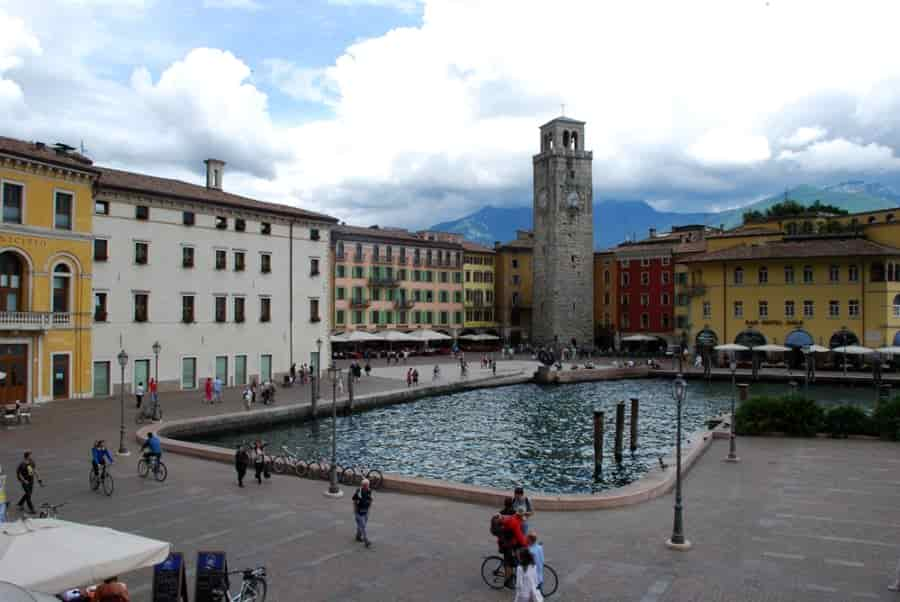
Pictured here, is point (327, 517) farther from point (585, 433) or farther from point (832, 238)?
point (832, 238)

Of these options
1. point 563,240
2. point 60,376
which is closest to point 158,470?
point 60,376

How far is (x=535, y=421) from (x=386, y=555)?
2866 cm

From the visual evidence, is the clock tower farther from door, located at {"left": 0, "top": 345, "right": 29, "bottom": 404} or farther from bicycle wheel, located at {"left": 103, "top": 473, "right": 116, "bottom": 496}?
bicycle wheel, located at {"left": 103, "top": 473, "right": 116, "bottom": 496}

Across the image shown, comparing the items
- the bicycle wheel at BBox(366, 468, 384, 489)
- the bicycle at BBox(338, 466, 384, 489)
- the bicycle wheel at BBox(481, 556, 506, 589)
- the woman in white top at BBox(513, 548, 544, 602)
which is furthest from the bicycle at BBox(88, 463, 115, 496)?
the woman in white top at BBox(513, 548, 544, 602)

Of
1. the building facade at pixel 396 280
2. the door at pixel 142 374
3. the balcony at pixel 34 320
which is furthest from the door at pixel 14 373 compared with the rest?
the building facade at pixel 396 280

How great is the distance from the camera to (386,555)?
48.3 feet

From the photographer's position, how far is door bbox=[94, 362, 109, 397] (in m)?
41.9

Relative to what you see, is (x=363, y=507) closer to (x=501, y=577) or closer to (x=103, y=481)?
(x=501, y=577)

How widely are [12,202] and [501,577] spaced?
1347 inches

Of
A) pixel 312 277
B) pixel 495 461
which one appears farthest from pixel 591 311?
pixel 495 461

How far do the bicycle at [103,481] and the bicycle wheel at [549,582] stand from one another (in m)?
13.3

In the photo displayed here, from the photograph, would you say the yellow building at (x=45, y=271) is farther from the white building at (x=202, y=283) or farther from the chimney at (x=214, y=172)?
the chimney at (x=214, y=172)

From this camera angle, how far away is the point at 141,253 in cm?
4475

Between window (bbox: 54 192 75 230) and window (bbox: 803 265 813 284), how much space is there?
203 feet
